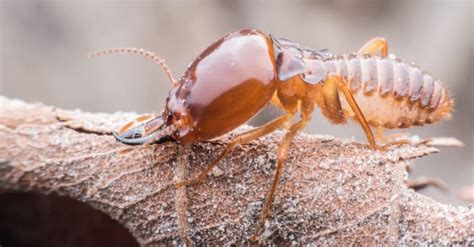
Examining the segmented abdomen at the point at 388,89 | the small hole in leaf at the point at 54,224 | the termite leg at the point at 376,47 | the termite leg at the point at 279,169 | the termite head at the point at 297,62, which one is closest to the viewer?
the termite leg at the point at 279,169

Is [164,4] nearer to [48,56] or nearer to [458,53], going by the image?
[48,56]

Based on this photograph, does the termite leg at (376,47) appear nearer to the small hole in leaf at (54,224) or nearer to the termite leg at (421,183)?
the termite leg at (421,183)

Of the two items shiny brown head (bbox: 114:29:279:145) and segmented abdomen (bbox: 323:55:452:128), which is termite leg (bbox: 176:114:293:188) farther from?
segmented abdomen (bbox: 323:55:452:128)

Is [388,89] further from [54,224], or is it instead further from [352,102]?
[54,224]

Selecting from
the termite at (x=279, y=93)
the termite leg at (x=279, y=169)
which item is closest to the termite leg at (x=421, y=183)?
the termite at (x=279, y=93)

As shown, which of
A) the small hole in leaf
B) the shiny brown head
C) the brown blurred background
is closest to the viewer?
the shiny brown head

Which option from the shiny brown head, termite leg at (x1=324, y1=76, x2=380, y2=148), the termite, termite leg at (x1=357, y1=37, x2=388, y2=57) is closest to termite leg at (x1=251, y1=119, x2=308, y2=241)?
the termite
